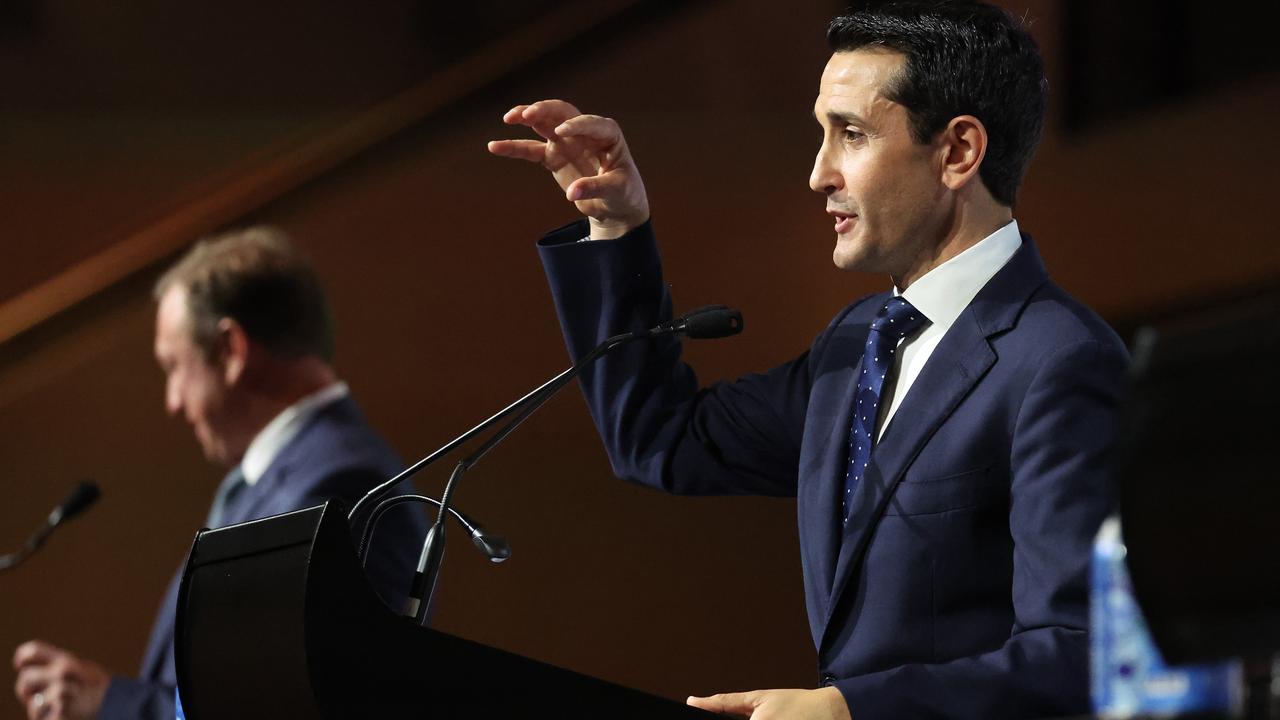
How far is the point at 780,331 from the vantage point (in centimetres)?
402

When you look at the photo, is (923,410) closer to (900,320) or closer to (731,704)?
(900,320)

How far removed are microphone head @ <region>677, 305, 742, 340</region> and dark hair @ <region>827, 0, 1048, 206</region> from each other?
1.05 feet

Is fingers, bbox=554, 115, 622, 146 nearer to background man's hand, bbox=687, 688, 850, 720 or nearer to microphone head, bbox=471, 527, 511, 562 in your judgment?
microphone head, bbox=471, 527, 511, 562

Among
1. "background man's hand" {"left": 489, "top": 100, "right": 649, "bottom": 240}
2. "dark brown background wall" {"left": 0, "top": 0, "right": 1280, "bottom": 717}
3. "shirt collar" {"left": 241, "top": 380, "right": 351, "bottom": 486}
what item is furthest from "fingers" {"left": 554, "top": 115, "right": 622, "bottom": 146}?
"dark brown background wall" {"left": 0, "top": 0, "right": 1280, "bottom": 717}

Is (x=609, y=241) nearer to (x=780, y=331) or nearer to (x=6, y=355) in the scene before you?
(x=780, y=331)

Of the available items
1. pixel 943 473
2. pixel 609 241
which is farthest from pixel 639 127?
pixel 943 473

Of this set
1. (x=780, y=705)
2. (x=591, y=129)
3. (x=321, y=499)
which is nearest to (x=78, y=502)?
(x=321, y=499)

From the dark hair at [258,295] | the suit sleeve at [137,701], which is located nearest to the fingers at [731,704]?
the suit sleeve at [137,701]

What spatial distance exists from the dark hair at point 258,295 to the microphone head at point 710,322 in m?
1.62

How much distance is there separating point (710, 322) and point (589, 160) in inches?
12.5

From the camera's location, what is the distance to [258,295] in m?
3.06

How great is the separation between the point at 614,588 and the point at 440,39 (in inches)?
58.9

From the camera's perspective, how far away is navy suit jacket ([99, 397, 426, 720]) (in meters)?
2.53

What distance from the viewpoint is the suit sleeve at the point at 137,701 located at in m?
2.54
